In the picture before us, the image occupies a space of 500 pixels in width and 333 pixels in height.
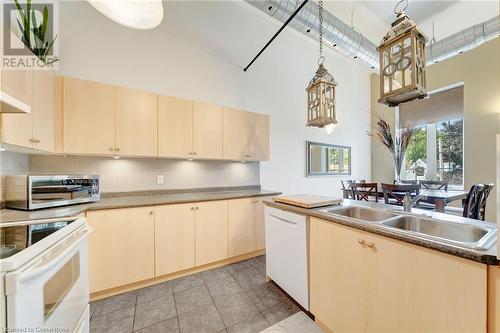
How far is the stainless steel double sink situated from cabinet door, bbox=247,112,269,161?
164 cm

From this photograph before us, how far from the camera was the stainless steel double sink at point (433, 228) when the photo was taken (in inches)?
34.9

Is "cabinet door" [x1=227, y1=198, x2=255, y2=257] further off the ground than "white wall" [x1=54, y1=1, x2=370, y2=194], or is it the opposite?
"white wall" [x1=54, y1=1, x2=370, y2=194]

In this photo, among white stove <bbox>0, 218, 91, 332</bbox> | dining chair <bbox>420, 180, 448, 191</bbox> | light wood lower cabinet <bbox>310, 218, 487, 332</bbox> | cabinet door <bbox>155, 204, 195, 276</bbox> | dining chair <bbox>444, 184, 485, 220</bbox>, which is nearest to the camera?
white stove <bbox>0, 218, 91, 332</bbox>

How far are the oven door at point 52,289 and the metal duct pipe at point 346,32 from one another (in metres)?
2.86

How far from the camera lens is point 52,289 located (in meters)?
0.95

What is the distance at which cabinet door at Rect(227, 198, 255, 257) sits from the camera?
8.44 ft

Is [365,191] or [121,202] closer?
[121,202]

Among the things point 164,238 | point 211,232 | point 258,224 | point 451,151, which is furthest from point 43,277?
point 451,151

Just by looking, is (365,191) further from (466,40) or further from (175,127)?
(175,127)

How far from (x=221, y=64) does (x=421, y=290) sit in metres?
3.33

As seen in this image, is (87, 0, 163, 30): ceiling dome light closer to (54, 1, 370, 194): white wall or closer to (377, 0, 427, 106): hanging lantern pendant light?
(54, 1, 370, 194): white wall

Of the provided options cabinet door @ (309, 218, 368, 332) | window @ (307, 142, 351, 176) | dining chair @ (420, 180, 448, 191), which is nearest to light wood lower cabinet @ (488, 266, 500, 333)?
cabinet door @ (309, 218, 368, 332)

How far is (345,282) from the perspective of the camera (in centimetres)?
130

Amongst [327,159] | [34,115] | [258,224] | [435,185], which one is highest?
[34,115]
